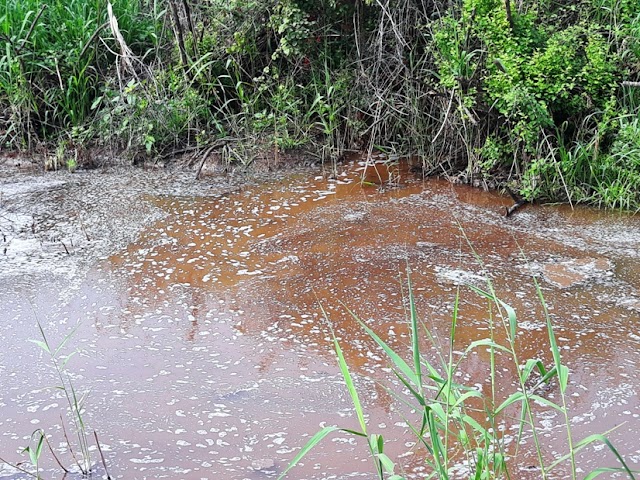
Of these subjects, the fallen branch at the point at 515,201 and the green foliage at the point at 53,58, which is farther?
the green foliage at the point at 53,58

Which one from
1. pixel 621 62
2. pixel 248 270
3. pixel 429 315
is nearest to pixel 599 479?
pixel 429 315

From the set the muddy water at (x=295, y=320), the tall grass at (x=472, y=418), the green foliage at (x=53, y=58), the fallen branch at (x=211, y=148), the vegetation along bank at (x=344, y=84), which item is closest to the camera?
the tall grass at (x=472, y=418)

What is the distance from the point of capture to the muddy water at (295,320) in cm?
244

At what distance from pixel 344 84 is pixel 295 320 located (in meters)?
2.40

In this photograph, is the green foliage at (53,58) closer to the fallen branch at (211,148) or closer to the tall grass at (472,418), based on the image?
the fallen branch at (211,148)

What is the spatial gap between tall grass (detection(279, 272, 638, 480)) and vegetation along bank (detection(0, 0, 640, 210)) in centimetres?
163

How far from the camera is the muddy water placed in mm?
2439

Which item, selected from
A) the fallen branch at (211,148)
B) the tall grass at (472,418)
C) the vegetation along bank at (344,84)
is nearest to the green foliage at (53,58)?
the vegetation along bank at (344,84)

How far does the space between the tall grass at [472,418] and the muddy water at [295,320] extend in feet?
0.16

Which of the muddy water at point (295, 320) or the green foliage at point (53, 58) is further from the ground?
the green foliage at point (53, 58)

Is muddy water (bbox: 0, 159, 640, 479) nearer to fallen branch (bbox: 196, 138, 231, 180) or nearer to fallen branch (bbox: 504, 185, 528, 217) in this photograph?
fallen branch (bbox: 504, 185, 528, 217)

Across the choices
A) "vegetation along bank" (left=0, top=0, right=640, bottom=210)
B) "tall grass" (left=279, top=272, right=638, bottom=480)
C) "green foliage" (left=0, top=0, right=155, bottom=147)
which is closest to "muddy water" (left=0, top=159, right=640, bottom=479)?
"tall grass" (left=279, top=272, right=638, bottom=480)

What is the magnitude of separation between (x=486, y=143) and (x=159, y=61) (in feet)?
7.79

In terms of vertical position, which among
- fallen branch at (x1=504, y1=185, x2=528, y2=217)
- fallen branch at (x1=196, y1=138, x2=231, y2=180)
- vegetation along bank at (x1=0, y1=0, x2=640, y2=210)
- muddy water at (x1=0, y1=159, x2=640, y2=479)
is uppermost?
vegetation along bank at (x1=0, y1=0, x2=640, y2=210)
